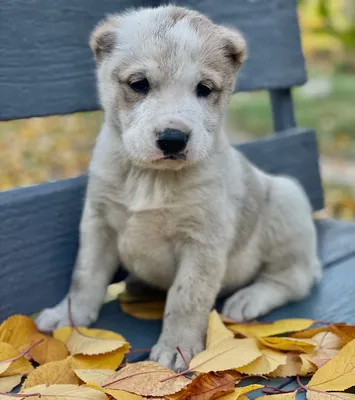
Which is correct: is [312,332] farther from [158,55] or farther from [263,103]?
[263,103]

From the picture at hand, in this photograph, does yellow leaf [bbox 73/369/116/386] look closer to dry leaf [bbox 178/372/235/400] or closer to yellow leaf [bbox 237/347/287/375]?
dry leaf [bbox 178/372/235/400]

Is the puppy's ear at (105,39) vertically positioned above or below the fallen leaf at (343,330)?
above

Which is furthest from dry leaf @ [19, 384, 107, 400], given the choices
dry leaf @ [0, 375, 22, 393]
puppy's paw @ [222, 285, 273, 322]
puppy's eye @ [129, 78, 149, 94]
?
puppy's eye @ [129, 78, 149, 94]

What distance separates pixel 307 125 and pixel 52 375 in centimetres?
618

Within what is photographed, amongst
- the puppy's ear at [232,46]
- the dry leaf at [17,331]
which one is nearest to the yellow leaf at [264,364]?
the dry leaf at [17,331]

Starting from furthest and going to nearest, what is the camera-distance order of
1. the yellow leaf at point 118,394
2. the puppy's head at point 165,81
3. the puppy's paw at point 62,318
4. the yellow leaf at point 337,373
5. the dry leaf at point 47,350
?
the puppy's paw at point 62,318
the dry leaf at point 47,350
the puppy's head at point 165,81
the yellow leaf at point 337,373
the yellow leaf at point 118,394

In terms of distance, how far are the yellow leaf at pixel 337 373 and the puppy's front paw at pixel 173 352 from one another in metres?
0.39

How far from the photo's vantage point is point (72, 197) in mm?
2320

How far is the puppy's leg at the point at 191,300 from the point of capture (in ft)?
6.58

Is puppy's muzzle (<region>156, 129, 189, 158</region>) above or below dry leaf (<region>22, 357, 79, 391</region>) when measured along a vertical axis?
above

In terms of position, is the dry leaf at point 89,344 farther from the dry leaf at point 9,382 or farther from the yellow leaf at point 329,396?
the yellow leaf at point 329,396

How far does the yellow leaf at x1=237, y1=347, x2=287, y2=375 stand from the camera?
180 centimetres

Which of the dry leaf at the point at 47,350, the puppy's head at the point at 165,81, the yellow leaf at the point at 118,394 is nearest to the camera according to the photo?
the yellow leaf at the point at 118,394

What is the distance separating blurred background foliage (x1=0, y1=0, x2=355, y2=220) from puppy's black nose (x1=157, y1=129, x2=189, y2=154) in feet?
7.84
